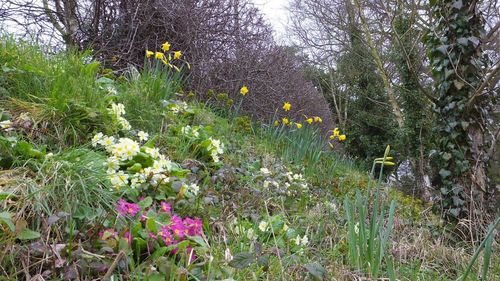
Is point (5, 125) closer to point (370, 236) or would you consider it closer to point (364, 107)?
point (370, 236)

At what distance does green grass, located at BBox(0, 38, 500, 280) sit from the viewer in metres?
1.54

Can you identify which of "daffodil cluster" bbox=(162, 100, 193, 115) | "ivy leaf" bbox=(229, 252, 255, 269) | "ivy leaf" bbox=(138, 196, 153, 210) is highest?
"daffodil cluster" bbox=(162, 100, 193, 115)

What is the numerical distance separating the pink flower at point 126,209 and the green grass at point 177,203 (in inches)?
1.7

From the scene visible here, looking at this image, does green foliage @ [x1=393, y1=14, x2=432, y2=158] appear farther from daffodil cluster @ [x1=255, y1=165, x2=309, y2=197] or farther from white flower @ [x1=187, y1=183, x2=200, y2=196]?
white flower @ [x1=187, y1=183, x2=200, y2=196]

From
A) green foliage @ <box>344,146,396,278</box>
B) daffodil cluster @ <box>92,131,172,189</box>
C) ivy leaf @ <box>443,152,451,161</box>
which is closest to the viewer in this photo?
green foliage @ <box>344,146,396,278</box>

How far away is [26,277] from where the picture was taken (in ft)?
4.58

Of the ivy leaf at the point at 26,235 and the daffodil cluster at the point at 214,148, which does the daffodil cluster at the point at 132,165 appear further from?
the daffodil cluster at the point at 214,148

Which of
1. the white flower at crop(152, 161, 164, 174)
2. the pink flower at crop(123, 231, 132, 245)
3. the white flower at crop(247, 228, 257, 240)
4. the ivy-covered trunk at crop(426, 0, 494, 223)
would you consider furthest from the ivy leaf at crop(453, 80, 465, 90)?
the pink flower at crop(123, 231, 132, 245)

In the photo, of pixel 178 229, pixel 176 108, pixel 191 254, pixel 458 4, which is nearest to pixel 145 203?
pixel 178 229

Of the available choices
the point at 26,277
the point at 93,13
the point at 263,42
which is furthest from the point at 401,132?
the point at 26,277

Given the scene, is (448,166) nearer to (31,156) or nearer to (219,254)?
(219,254)

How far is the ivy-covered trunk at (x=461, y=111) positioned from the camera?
3.26 meters

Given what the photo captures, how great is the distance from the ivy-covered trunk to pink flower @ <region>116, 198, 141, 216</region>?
2.51 m

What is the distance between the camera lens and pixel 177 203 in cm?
206
